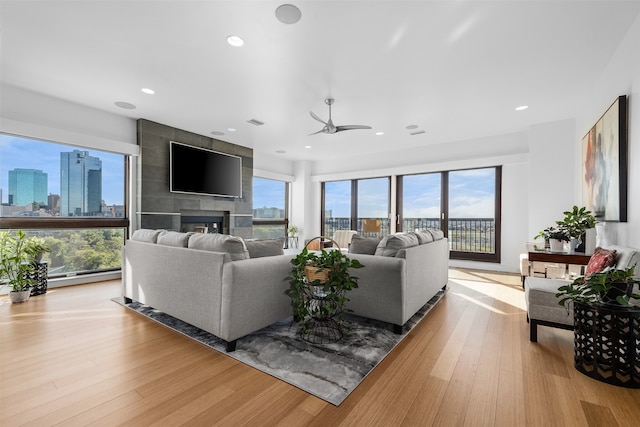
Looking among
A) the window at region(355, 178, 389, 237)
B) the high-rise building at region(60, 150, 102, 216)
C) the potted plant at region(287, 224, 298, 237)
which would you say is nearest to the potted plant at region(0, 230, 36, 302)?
the high-rise building at region(60, 150, 102, 216)

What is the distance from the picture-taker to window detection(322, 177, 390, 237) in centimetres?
704

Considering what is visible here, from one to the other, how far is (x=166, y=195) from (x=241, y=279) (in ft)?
11.9

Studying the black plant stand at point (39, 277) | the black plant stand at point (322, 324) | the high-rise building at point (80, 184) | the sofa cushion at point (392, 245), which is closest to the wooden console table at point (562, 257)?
the sofa cushion at point (392, 245)

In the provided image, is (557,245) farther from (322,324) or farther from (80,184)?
(80,184)

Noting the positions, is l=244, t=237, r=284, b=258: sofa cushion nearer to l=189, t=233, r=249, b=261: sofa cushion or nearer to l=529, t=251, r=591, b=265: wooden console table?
l=189, t=233, r=249, b=261: sofa cushion

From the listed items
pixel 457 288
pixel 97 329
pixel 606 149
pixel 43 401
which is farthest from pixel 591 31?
pixel 97 329

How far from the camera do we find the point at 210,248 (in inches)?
91.0

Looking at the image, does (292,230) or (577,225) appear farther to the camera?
(292,230)

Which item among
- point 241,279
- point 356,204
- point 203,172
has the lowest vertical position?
point 241,279

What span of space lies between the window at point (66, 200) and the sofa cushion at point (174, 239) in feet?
7.82

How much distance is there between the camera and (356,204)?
7527 millimetres

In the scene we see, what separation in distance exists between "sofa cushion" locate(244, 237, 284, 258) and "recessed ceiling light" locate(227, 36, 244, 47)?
1808 mm

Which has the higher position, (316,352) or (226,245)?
(226,245)

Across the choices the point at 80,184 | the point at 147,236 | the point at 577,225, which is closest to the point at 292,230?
the point at 80,184
